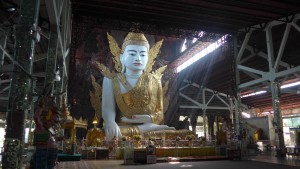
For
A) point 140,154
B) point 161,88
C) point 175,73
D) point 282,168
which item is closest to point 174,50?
point 175,73

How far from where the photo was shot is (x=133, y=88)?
1532cm

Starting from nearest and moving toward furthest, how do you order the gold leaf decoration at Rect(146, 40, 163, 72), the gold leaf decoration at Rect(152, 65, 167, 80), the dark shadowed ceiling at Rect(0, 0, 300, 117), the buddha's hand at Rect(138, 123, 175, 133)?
the dark shadowed ceiling at Rect(0, 0, 300, 117) < the buddha's hand at Rect(138, 123, 175, 133) < the gold leaf decoration at Rect(146, 40, 163, 72) < the gold leaf decoration at Rect(152, 65, 167, 80)

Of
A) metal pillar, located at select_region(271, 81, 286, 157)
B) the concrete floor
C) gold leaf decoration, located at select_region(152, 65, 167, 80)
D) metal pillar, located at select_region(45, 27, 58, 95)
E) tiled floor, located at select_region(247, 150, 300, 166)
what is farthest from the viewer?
gold leaf decoration, located at select_region(152, 65, 167, 80)

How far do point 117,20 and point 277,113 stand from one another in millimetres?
7770

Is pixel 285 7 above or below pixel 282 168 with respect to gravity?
above

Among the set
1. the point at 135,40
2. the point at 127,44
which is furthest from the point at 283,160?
the point at 127,44

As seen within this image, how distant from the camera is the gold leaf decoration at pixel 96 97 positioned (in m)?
15.4

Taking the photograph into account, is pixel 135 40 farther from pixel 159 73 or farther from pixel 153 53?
pixel 159 73

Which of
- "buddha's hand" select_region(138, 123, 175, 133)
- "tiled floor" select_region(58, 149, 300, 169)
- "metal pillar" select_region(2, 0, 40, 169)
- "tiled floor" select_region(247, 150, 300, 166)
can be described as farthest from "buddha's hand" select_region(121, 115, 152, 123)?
"metal pillar" select_region(2, 0, 40, 169)

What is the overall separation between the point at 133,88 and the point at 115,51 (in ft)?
7.26

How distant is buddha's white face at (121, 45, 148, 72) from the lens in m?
15.0

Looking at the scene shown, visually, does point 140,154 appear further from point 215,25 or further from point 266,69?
point 266,69

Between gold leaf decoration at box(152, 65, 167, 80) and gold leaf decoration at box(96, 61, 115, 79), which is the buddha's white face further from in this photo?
gold leaf decoration at box(152, 65, 167, 80)

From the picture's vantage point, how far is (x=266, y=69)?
1672 cm
